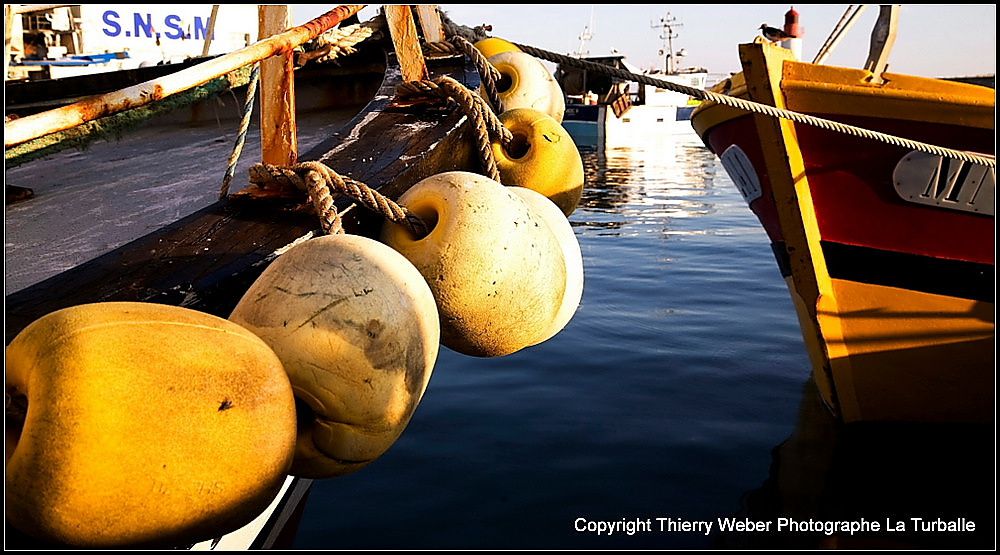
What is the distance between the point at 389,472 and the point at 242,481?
3282mm

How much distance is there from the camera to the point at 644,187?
823 inches

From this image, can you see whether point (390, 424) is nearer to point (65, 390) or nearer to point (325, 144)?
point (65, 390)

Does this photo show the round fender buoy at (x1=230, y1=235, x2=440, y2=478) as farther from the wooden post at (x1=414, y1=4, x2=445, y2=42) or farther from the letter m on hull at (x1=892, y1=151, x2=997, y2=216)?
the letter m on hull at (x1=892, y1=151, x2=997, y2=216)

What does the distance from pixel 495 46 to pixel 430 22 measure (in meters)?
0.45

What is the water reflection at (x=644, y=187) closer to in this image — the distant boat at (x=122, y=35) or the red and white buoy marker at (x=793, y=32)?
the red and white buoy marker at (x=793, y=32)

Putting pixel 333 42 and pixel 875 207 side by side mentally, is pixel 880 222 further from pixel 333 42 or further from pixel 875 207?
pixel 333 42

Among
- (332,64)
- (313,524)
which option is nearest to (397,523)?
(313,524)

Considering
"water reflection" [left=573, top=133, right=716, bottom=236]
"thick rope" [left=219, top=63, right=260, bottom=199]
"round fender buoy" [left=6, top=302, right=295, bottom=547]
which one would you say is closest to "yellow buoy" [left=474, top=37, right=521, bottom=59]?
"thick rope" [left=219, top=63, right=260, bottom=199]

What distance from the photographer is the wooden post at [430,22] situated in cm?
383

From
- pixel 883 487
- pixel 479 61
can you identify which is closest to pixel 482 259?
pixel 479 61

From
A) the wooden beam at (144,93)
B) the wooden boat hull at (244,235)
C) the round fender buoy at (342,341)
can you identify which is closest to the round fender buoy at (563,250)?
the wooden boat hull at (244,235)

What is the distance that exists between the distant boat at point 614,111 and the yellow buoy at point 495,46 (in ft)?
98.2

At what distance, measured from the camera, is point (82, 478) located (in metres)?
1.28

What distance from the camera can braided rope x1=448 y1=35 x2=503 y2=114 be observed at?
3462 millimetres
